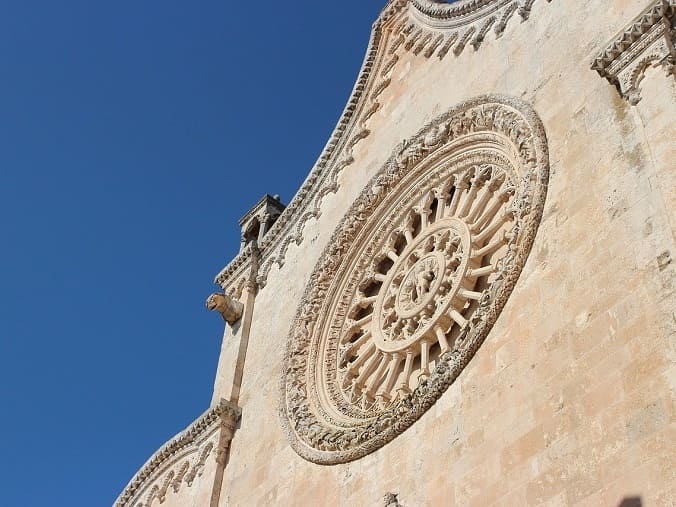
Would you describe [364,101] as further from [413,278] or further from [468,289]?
[468,289]

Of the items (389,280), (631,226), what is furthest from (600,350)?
(389,280)

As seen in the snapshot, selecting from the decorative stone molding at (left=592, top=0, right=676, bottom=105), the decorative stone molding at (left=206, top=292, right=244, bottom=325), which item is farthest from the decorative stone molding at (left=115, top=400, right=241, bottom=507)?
the decorative stone molding at (left=592, top=0, right=676, bottom=105)

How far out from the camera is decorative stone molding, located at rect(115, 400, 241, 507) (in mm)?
12688

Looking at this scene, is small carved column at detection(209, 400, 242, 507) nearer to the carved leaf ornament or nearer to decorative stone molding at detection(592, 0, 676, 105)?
the carved leaf ornament

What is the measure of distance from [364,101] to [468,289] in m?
5.48

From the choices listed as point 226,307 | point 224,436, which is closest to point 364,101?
point 226,307

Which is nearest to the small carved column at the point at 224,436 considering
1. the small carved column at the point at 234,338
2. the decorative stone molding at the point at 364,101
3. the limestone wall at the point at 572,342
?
the small carved column at the point at 234,338

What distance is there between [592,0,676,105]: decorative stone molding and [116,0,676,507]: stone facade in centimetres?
2

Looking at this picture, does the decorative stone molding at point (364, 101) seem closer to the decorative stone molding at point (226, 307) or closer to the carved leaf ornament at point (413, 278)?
the decorative stone molding at point (226, 307)

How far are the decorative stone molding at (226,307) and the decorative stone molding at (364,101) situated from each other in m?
0.56

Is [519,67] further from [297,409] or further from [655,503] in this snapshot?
[655,503]

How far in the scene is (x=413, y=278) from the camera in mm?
10938

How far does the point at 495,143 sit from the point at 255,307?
18.5 ft

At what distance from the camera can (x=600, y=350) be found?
6820 millimetres
